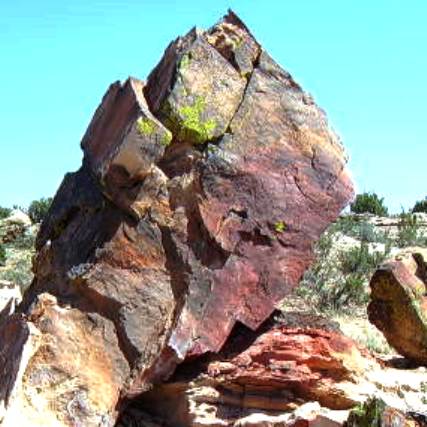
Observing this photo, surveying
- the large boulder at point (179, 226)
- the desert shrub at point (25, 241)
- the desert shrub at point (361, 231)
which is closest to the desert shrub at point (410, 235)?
the desert shrub at point (361, 231)

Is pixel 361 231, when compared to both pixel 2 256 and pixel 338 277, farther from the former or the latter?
pixel 2 256

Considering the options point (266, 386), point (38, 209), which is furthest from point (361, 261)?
point (38, 209)

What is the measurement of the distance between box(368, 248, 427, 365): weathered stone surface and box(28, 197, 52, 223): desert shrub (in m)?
18.5

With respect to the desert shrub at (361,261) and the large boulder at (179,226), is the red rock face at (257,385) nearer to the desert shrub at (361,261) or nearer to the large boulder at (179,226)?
the large boulder at (179,226)

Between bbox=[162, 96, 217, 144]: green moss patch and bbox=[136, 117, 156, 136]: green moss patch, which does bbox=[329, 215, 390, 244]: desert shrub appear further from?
bbox=[136, 117, 156, 136]: green moss patch

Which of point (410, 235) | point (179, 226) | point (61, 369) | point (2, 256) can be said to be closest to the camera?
point (61, 369)

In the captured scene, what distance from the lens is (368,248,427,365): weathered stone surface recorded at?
9.27 m

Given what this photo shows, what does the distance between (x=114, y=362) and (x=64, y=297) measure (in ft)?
2.54

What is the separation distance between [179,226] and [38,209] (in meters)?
21.3

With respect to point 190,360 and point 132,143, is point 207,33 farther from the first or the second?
point 190,360

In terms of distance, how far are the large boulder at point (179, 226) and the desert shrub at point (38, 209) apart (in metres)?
19.4

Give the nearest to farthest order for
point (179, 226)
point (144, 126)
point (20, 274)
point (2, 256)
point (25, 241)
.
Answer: point (144, 126) → point (179, 226) → point (20, 274) → point (2, 256) → point (25, 241)

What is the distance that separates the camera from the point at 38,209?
28.0 metres

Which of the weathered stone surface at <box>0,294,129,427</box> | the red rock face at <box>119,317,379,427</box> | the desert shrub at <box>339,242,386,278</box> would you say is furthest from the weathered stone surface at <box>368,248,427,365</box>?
the desert shrub at <box>339,242,386,278</box>
